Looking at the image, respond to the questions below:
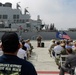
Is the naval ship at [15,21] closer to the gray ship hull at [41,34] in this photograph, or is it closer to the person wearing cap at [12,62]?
the gray ship hull at [41,34]

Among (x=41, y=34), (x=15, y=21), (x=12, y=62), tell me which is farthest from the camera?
(x=15, y=21)

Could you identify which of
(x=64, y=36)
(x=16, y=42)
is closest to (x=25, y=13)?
(x=64, y=36)

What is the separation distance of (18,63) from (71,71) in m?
6.06

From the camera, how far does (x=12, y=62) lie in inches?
112

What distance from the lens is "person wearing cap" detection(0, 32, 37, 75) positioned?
2.81 metres

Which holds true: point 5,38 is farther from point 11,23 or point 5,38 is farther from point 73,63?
point 11,23

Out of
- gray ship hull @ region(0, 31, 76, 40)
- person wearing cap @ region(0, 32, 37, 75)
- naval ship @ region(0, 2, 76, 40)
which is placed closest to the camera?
person wearing cap @ region(0, 32, 37, 75)

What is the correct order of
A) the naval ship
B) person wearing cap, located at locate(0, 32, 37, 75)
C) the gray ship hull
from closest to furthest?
person wearing cap, located at locate(0, 32, 37, 75), the gray ship hull, the naval ship

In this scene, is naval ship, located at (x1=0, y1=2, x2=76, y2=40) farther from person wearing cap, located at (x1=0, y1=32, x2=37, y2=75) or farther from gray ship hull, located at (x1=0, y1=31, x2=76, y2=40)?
person wearing cap, located at (x1=0, y1=32, x2=37, y2=75)

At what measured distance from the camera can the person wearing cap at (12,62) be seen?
111 inches

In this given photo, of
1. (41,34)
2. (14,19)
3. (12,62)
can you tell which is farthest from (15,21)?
(12,62)

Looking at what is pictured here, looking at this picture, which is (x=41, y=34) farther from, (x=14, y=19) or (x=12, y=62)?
(x=12, y=62)

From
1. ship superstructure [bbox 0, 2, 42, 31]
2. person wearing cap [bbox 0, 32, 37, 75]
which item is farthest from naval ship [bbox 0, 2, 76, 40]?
person wearing cap [bbox 0, 32, 37, 75]

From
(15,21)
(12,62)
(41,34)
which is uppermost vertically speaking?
(15,21)
